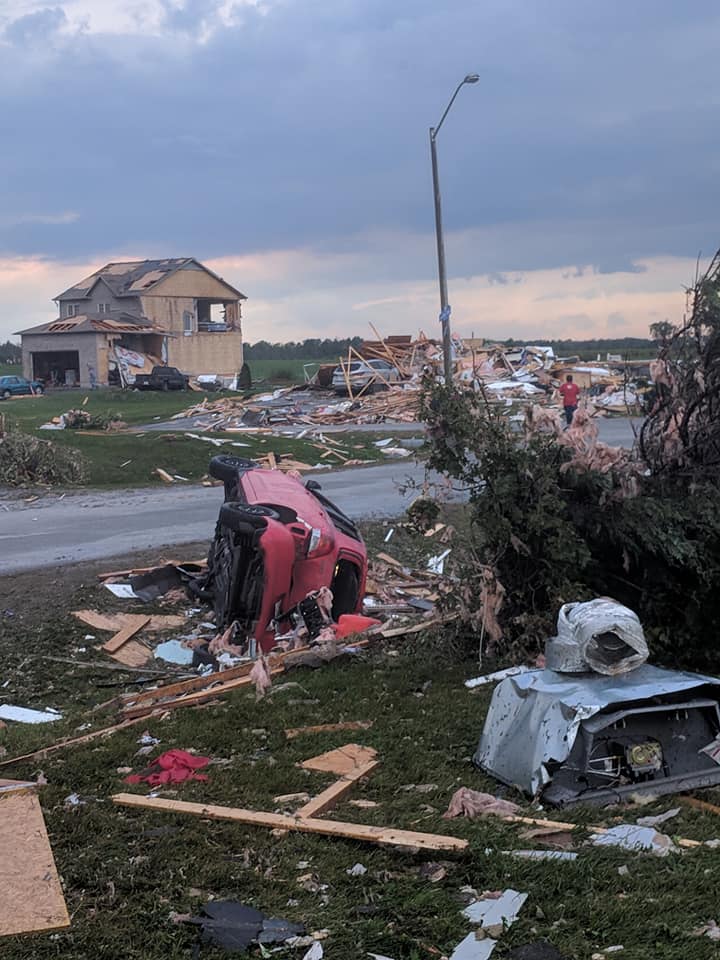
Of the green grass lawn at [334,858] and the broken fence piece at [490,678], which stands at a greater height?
the green grass lawn at [334,858]

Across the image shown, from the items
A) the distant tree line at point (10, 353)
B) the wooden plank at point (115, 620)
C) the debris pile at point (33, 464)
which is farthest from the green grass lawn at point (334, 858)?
the distant tree line at point (10, 353)

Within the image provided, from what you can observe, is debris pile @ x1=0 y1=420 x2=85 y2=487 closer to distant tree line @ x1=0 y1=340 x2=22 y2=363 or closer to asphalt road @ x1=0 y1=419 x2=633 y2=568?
asphalt road @ x1=0 y1=419 x2=633 y2=568

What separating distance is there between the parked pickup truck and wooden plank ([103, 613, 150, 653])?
147 ft

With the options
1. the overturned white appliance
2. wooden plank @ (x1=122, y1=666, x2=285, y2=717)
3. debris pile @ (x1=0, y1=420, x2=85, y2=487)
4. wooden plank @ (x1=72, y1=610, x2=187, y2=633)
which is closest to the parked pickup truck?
debris pile @ (x1=0, y1=420, x2=85, y2=487)

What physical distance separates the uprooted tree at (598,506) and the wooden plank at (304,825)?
313cm

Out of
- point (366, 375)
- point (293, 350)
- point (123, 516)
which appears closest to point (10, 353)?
point (293, 350)

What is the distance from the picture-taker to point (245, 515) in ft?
29.1

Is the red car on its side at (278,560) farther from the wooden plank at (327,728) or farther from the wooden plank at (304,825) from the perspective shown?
the wooden plank at (304,825)

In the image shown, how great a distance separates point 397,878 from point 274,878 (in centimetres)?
49

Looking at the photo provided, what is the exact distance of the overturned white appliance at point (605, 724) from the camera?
4922mm

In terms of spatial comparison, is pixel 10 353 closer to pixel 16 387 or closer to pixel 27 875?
pixel 16 387

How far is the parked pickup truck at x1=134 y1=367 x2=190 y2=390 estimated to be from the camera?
54312 mm

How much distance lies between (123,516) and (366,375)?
2934 centimetres

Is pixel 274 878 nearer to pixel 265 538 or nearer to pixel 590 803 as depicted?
pixel 590 803
